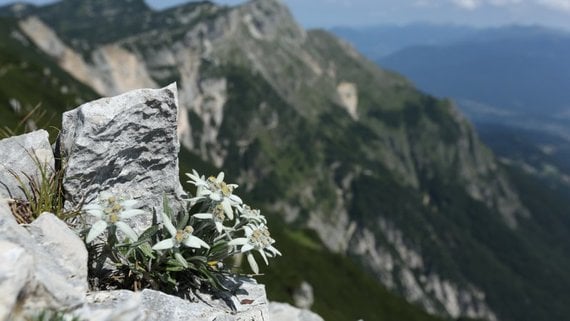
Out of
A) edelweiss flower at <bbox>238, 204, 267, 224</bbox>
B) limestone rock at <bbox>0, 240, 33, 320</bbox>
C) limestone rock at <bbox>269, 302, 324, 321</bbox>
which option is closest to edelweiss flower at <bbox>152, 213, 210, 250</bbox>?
edelweiss flower at <bbox>238, 204, 267, 224</bbox>

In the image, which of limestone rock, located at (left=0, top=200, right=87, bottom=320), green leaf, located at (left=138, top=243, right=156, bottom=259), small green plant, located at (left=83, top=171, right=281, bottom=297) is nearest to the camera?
limestone rock, located at (left=0, top=200, right=87, bottom=320)

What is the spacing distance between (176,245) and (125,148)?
2438mm

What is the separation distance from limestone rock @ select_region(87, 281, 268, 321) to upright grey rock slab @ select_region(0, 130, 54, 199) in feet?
9.11

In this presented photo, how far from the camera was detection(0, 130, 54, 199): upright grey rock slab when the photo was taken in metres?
9.15

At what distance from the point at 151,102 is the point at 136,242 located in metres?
2.94

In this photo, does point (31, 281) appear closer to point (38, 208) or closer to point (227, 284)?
point (38, 208)

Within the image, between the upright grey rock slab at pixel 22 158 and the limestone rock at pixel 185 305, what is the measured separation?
2.78m

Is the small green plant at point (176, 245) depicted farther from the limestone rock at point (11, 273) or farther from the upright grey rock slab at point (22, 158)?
the limestone rock at point (11, 273)

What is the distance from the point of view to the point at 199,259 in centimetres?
893

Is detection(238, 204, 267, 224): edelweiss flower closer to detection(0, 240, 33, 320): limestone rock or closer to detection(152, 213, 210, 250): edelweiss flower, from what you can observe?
detection(152, 213, 210, 250): edelweiss flower

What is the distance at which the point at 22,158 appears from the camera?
9.55m

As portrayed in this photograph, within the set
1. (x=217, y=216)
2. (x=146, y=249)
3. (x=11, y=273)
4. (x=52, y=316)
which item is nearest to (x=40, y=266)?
(x=11, y=273)

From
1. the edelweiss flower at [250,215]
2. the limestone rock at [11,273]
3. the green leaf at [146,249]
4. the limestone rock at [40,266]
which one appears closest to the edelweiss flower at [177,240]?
the green leaf at [146,249]

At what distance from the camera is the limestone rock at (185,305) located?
304 inches
